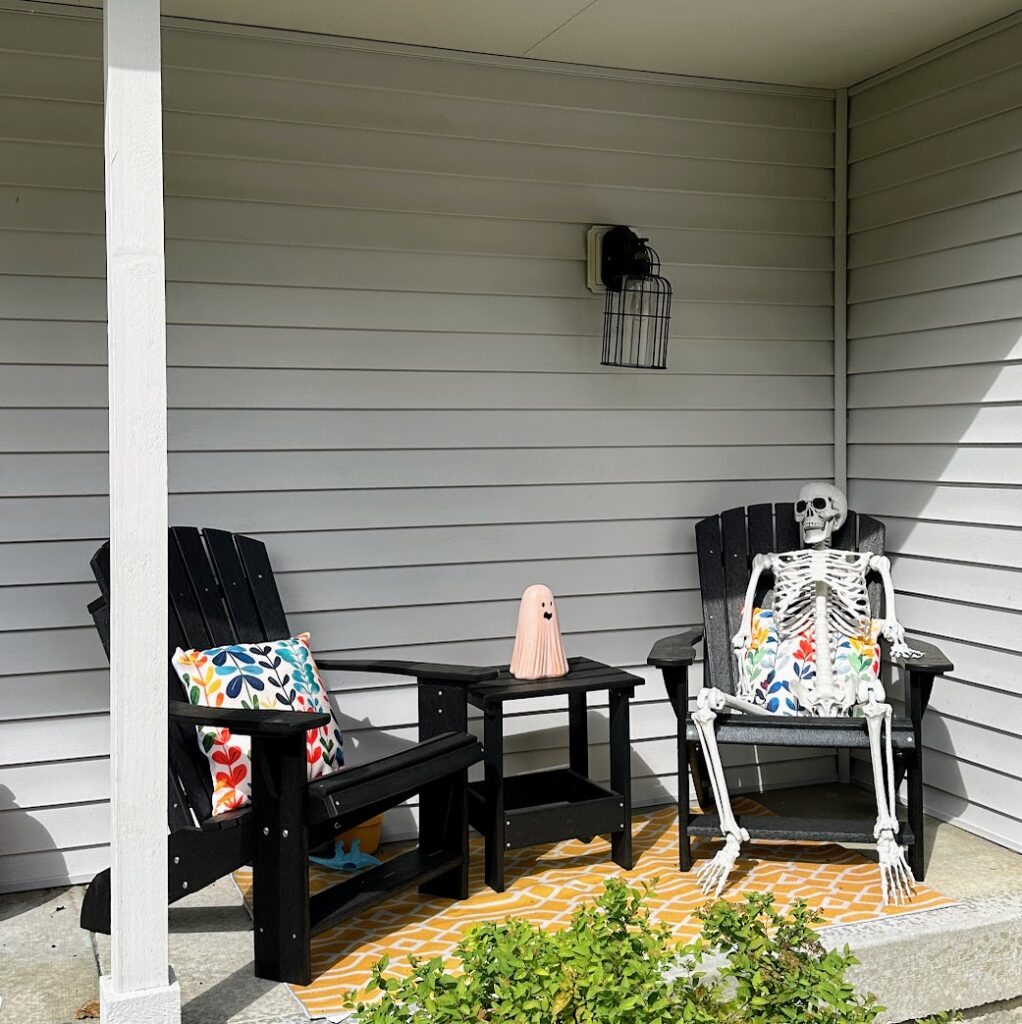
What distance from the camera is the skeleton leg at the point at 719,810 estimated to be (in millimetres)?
3408

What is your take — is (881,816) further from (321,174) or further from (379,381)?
(321,174)

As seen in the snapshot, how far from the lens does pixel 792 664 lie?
3812mm

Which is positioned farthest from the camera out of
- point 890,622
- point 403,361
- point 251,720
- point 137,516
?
point 403,361

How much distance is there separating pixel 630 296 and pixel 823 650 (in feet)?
4.35

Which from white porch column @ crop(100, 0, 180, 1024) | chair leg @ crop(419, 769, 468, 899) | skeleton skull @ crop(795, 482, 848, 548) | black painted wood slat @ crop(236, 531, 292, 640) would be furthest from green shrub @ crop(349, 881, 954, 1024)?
skeleton skull @ crop(795, 482, 848, 548)

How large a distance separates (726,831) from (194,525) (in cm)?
179

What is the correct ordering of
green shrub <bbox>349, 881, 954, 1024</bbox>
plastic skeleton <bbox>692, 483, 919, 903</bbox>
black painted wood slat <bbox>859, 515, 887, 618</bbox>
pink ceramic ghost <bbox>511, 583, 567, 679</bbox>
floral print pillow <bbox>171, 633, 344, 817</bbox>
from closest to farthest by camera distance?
green shrub <bbox>349, 881, 954, 1024</bbox>, floral print pillow <bbox>171, 633, 344, 817</bbox>, plastic skeleton <bbox>692, 483, 919, 903</bbox>, pink ceramic ghost <bbox>511, 583, 567, 679</bbox>, black painted wood slat <bbox>859, 515, 887, 618</bbox>

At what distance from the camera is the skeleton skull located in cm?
404

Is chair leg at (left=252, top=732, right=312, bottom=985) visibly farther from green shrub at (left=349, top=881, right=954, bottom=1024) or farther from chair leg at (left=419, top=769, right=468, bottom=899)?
green shrub at (left=349, top=881, right=954, bottom=1024)

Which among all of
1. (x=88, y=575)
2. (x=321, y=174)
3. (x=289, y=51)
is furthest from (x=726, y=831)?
(x=289, y=51)

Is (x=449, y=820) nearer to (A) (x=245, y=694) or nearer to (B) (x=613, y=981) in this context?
(A) (x=245, y=694)

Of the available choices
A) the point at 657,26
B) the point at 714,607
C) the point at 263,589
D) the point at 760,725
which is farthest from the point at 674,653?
the point at 657,26

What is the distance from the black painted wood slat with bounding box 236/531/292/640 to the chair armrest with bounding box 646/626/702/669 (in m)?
1.08

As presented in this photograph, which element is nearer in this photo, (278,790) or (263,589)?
(278,790)
